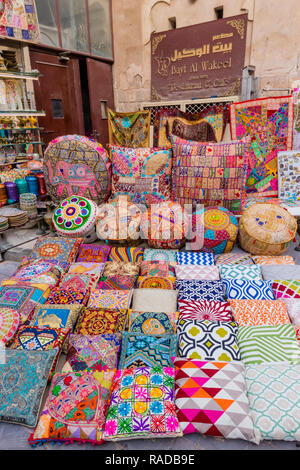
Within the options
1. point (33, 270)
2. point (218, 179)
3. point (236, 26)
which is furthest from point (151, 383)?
point (236, 26)

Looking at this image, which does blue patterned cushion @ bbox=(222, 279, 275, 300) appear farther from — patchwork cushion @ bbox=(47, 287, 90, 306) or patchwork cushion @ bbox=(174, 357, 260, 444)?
patchwork cushion @ bbox=(47, 287, 90, 306)

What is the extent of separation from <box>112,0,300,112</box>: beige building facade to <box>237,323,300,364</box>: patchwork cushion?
4098 mm

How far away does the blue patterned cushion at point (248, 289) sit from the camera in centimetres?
175

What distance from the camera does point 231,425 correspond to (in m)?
1.12

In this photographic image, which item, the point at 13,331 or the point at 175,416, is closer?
the point at 175,416

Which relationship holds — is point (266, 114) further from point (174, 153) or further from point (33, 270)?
point (33, 270)

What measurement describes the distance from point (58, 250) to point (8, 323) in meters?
0.80

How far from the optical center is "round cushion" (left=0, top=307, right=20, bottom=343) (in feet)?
4.96

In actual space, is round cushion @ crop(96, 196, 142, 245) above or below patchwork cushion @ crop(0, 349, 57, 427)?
above

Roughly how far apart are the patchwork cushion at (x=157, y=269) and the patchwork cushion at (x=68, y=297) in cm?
44

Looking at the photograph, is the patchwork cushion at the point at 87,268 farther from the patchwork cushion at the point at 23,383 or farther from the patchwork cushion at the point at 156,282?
the patchwork cushion at the point at 23,383

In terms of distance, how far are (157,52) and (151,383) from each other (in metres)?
6.73

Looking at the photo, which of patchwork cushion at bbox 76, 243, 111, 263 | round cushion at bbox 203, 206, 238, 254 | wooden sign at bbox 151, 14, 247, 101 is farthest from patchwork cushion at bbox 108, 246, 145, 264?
wooden sign at bbox 151, 14, 247, 101

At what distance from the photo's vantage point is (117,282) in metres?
1.95
